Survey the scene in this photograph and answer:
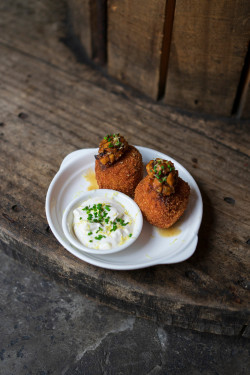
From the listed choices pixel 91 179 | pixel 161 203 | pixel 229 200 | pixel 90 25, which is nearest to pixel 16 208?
pixel 91 179

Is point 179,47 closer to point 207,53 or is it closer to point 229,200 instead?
point 207,53

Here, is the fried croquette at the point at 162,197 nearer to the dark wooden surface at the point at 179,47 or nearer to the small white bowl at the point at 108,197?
the small white bowl at the point at 108,197

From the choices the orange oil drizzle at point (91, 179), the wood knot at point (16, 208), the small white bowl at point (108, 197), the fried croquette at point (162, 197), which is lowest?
the wood knot at point (16, 208)

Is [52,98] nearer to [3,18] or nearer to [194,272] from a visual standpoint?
[3,18]

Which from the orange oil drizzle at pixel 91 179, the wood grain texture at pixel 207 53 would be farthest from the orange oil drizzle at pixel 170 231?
the wood grain texture at pixel 207 53

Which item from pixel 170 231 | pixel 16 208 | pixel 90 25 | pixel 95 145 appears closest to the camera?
pixel 170 231

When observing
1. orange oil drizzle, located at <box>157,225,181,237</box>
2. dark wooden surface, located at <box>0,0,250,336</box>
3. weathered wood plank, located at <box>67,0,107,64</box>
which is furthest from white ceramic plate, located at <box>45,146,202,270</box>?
weathered wood plank, located at <box>67,0,107,64</box>
